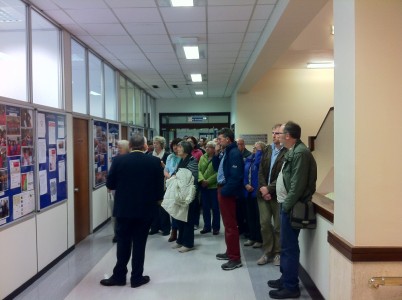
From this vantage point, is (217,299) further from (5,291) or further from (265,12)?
(265,12)

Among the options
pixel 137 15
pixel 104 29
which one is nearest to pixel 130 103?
pixel 104 29

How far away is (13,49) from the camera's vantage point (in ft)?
11.4

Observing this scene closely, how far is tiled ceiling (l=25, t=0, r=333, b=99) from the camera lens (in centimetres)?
370

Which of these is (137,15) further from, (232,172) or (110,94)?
(110,94)

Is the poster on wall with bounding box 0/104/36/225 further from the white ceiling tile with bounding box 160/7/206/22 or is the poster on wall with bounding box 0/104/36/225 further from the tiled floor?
the white ceiling tile with bounding box 160/7/206/22

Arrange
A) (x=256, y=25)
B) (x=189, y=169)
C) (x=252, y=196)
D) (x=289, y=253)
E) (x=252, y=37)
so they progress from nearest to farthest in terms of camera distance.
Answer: (x=289, y=253), (x=256, y=25), (x=189, y=169), (x=252, y=196), (x=252, y=37)

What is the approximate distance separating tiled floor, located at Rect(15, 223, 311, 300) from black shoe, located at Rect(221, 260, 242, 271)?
0.17ft

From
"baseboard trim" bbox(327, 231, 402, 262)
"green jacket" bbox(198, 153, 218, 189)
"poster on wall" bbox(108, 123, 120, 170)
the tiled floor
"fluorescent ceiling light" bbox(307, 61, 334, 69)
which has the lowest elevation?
the tiled floor

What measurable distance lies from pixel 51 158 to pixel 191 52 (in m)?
2.85

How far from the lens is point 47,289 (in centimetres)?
339

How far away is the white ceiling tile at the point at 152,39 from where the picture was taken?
190 inches

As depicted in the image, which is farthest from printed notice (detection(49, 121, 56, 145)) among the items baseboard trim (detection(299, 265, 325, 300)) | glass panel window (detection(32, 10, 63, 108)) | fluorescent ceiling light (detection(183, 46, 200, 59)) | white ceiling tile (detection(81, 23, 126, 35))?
baseboard trim (detection(299, 265, 325, 300))

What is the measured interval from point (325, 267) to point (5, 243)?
2.77m

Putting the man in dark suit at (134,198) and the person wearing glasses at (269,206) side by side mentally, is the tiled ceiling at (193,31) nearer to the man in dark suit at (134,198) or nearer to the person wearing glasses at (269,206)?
the person wearing glasses at (269,206)
